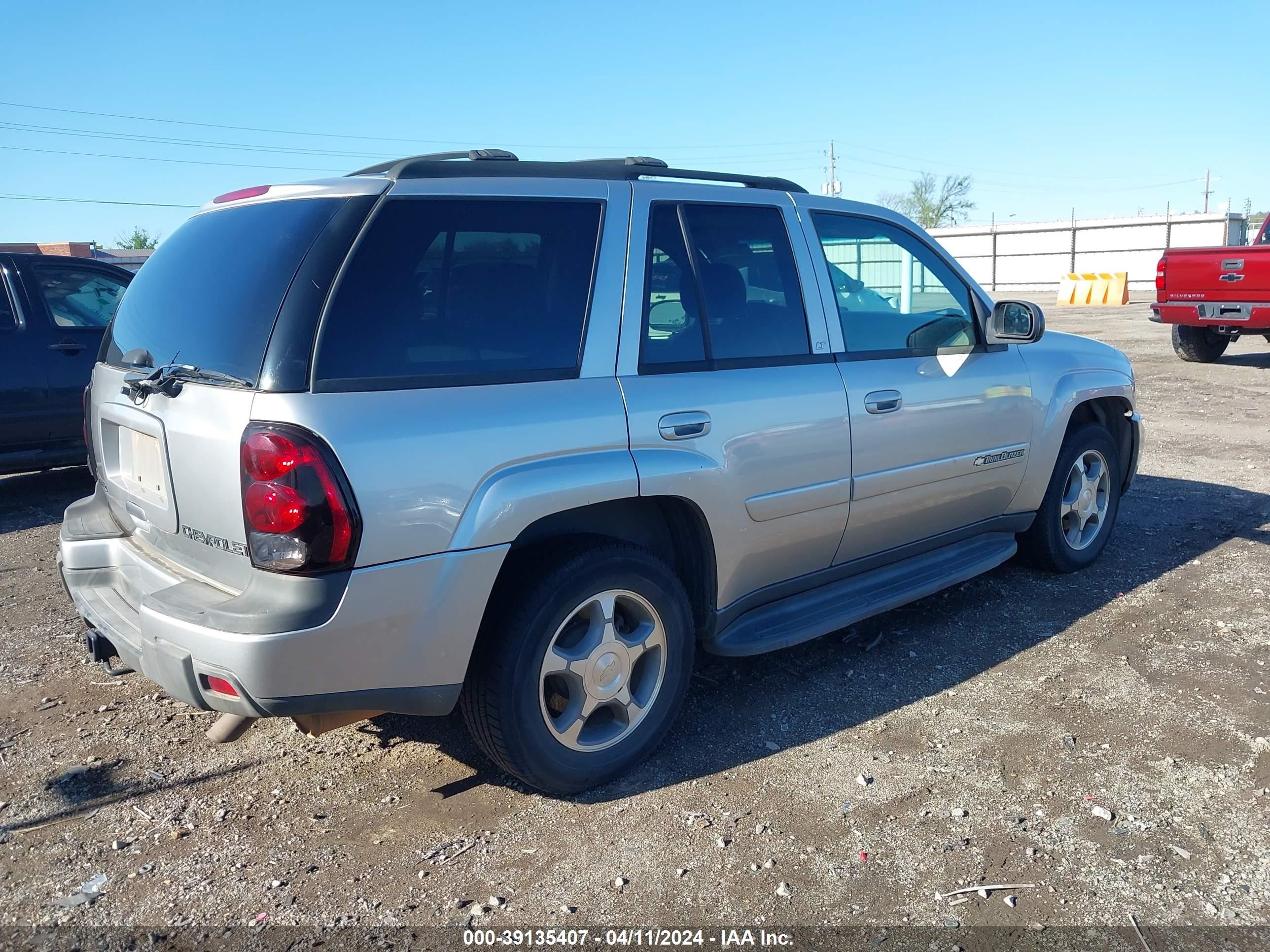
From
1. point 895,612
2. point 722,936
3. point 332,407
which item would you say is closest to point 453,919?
point 722,936

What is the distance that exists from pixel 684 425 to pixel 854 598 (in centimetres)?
120

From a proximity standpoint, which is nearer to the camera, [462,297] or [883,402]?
[462,297]

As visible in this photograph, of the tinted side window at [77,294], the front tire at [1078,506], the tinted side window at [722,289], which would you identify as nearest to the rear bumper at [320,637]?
the tinted side window at [722,289]

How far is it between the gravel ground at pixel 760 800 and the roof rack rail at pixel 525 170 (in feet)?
6.43

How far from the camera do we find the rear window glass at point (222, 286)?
2.68m

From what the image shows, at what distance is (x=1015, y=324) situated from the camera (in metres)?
4.40

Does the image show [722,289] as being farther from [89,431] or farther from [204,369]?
[89,431]

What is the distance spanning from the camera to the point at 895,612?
183 inches

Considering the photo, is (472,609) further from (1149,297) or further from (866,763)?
(1149,297)

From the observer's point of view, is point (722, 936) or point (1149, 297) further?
point (1149, 297)

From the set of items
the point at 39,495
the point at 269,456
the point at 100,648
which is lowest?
the point at 39,495

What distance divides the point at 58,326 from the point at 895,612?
631 centimetres

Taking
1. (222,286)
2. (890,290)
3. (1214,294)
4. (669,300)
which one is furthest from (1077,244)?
(222,286)

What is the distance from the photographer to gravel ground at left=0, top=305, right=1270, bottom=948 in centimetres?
259
